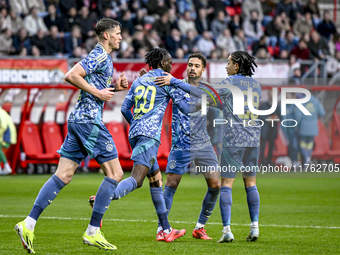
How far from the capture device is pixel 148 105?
622 cm

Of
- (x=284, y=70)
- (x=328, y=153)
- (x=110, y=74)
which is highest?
(x=110, y=74)

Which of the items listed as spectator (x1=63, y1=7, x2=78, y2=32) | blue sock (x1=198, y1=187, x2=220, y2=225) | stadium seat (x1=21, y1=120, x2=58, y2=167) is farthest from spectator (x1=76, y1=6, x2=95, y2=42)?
blue sock (x1=198, y1=187, x2=220, y2=225)

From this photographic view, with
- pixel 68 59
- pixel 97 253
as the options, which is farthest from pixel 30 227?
pixel 68 59

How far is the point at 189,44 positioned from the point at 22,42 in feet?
19.4

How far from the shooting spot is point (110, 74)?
578 cm

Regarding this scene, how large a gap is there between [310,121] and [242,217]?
358 inches

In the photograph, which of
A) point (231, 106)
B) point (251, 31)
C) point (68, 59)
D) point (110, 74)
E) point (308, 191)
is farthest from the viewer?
point (251, 31)

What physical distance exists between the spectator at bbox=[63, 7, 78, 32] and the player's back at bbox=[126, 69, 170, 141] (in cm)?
1346

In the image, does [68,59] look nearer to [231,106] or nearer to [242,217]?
[242,217]

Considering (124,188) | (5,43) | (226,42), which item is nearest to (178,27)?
(226,42)

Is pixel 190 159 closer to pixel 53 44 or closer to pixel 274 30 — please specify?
pixel 53 44

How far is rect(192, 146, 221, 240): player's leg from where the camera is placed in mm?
6656

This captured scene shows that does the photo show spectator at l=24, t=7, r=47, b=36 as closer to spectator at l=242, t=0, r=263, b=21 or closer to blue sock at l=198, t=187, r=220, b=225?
spectator at l=242, t=0, r=263, b=21

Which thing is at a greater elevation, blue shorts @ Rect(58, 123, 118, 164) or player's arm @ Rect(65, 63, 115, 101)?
player's arm @ Rect(65, 63, 115, 101)
